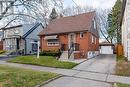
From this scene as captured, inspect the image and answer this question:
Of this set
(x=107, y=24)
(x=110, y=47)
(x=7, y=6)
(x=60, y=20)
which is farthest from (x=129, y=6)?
(x=107, y=24)

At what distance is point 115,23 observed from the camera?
189ft

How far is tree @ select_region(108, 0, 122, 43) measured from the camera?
56.0 metres

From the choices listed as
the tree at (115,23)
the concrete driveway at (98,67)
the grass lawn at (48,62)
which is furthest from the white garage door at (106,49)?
the grass lawn at (48,62)

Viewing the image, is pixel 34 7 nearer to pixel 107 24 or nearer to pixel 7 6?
pixel 7 6

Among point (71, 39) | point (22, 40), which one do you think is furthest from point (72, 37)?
point (22, 40)

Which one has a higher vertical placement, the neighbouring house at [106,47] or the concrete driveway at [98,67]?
the neighbouring house at [106,47]

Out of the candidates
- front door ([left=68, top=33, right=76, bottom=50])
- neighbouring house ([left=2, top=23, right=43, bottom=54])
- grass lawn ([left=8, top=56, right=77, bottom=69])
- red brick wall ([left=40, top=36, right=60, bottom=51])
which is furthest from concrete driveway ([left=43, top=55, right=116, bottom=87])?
neighbouring house ([left=2, top=23, right=43, bottom=54])

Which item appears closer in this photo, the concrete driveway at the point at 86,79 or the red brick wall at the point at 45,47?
the concrete driveway at the point at 86,79

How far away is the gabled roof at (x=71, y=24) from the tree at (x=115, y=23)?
2099 cm

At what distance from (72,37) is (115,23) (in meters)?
26.4

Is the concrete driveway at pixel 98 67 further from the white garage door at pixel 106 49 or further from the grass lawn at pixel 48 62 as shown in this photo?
the white garage door at pixel 106 49

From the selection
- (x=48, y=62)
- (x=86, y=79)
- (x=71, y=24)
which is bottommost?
(x=86, y=79)

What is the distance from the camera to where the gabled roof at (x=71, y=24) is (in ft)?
110

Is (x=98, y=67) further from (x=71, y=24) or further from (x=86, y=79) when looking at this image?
(x=71, y=24)
